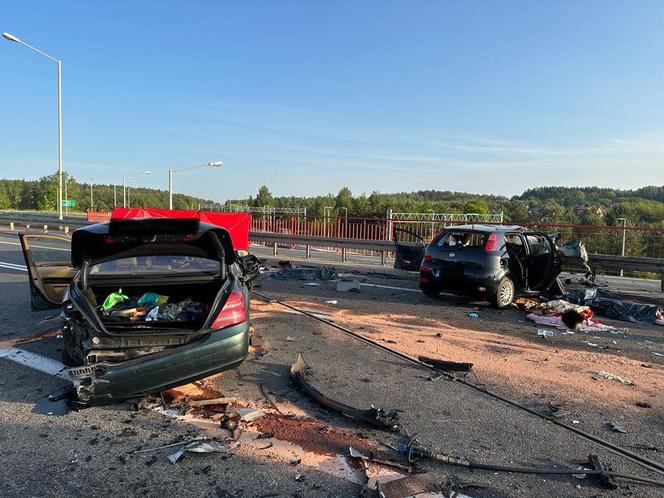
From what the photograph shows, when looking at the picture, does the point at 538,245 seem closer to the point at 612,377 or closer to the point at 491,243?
the point at 491,243

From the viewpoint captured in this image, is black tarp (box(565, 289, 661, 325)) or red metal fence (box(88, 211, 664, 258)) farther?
red metal fence (box(88, 211, 664, 258))

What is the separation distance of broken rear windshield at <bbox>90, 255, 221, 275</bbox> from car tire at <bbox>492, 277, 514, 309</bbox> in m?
5.40

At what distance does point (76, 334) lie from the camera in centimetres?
428

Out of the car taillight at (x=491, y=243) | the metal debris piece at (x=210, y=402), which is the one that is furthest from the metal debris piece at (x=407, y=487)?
the car taillight at (x=491, y=243)

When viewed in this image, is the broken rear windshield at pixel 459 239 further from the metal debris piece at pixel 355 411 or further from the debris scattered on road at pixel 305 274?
the metal debris piece at pixel 355 411

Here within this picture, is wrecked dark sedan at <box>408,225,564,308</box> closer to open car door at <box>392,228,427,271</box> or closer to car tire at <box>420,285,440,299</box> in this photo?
car tire at <box>420,285,440,299</box>

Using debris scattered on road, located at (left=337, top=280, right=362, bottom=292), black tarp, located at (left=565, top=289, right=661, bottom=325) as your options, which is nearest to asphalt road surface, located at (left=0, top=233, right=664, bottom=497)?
black tarp, located at (left=565, top=289, right=661, bottom=325)

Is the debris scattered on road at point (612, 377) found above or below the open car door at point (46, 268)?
below

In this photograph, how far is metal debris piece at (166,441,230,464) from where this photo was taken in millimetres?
3384

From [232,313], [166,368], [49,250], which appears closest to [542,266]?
[232,313]

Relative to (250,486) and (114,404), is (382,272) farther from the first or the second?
(250,486)

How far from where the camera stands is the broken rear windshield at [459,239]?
30.3ft

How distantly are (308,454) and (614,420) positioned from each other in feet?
8.49

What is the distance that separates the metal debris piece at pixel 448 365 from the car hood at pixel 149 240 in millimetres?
2388
